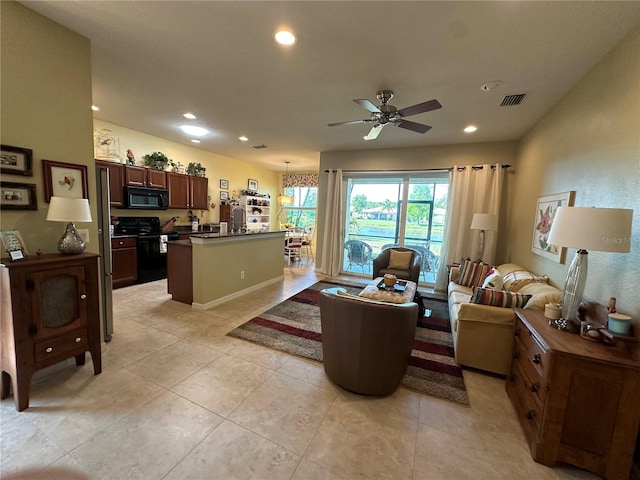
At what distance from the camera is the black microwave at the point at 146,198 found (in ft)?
15.0

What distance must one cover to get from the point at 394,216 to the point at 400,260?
4.30 ft

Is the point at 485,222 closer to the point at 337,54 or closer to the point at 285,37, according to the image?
the point at 337,54

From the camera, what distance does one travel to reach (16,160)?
188 centimetres

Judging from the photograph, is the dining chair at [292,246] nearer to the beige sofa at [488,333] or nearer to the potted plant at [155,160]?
the potted plant at [155,160]

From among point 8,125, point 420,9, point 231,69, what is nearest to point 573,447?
point 420,9

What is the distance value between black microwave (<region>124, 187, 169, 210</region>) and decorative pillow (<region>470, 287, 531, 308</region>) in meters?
5.33

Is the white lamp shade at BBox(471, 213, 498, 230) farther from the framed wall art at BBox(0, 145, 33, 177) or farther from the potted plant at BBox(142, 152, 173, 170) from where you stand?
the potted plant at BBox(142, 152, 173, 170)

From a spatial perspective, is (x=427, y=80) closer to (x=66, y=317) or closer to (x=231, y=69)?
(x=231, y=69)

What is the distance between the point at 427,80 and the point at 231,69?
1916 mm

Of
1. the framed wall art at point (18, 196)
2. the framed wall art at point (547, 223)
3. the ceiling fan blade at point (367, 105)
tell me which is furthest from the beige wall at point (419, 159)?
the framed wall art at point (18, 196)

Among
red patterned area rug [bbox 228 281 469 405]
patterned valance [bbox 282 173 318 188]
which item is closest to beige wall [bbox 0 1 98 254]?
red patterned area rug [bbox 228 281 469 405]

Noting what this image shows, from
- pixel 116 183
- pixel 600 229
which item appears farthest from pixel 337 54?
pixel 116 183

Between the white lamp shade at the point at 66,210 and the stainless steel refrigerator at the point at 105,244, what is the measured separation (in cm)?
68

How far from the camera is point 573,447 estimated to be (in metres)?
1.50
